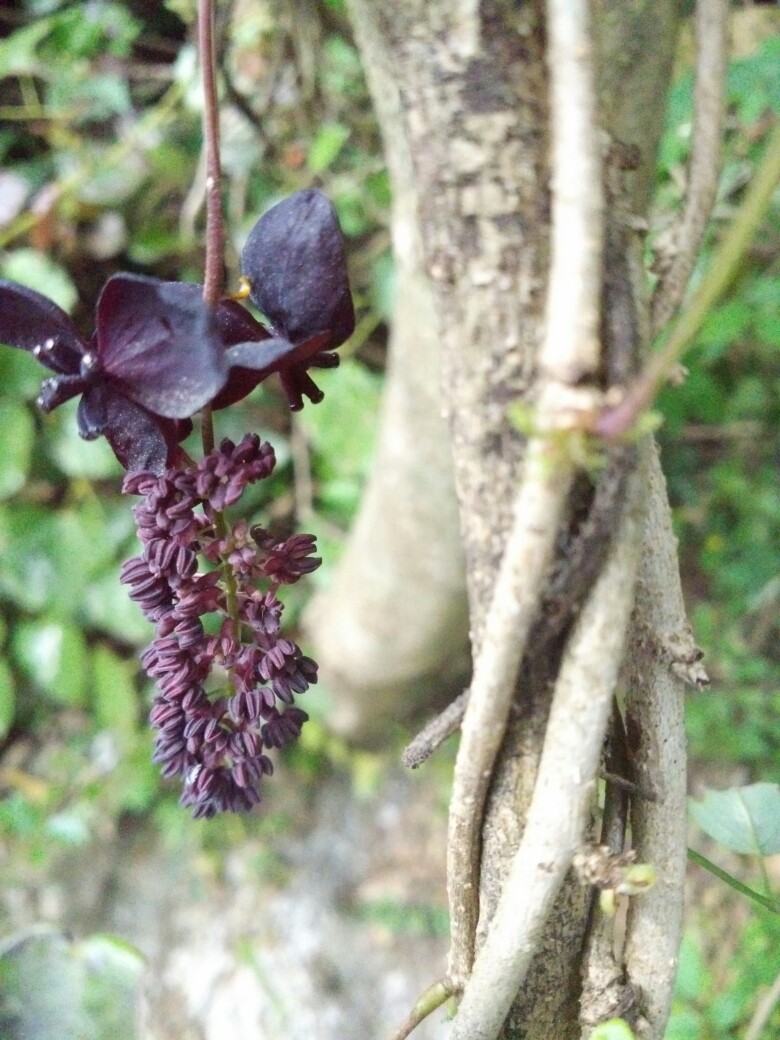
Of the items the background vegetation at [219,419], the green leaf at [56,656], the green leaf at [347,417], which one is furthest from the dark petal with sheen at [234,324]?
the green leaf at [56,656]

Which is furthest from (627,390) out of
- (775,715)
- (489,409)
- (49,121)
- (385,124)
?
(49,121)

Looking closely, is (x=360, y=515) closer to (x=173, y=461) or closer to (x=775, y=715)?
(x=775, y=715)

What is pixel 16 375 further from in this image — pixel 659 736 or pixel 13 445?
pixel 659 736

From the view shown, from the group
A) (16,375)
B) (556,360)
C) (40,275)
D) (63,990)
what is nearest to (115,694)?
(16,375)

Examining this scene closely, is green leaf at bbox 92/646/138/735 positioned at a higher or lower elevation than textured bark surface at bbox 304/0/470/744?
lower

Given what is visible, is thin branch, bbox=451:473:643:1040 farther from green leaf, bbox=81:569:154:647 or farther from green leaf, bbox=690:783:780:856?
green leaf, bbox=81:569:154:647

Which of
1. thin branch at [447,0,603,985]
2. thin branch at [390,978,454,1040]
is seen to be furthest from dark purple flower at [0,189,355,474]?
thin branch at [390,978,454,1040]

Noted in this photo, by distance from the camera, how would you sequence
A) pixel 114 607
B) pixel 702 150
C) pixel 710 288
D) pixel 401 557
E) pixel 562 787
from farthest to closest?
1. pixel 114 607
2. pixel 401 557
3. pixel 702 150
4. pixel 562 787
5. pixel 710 288
